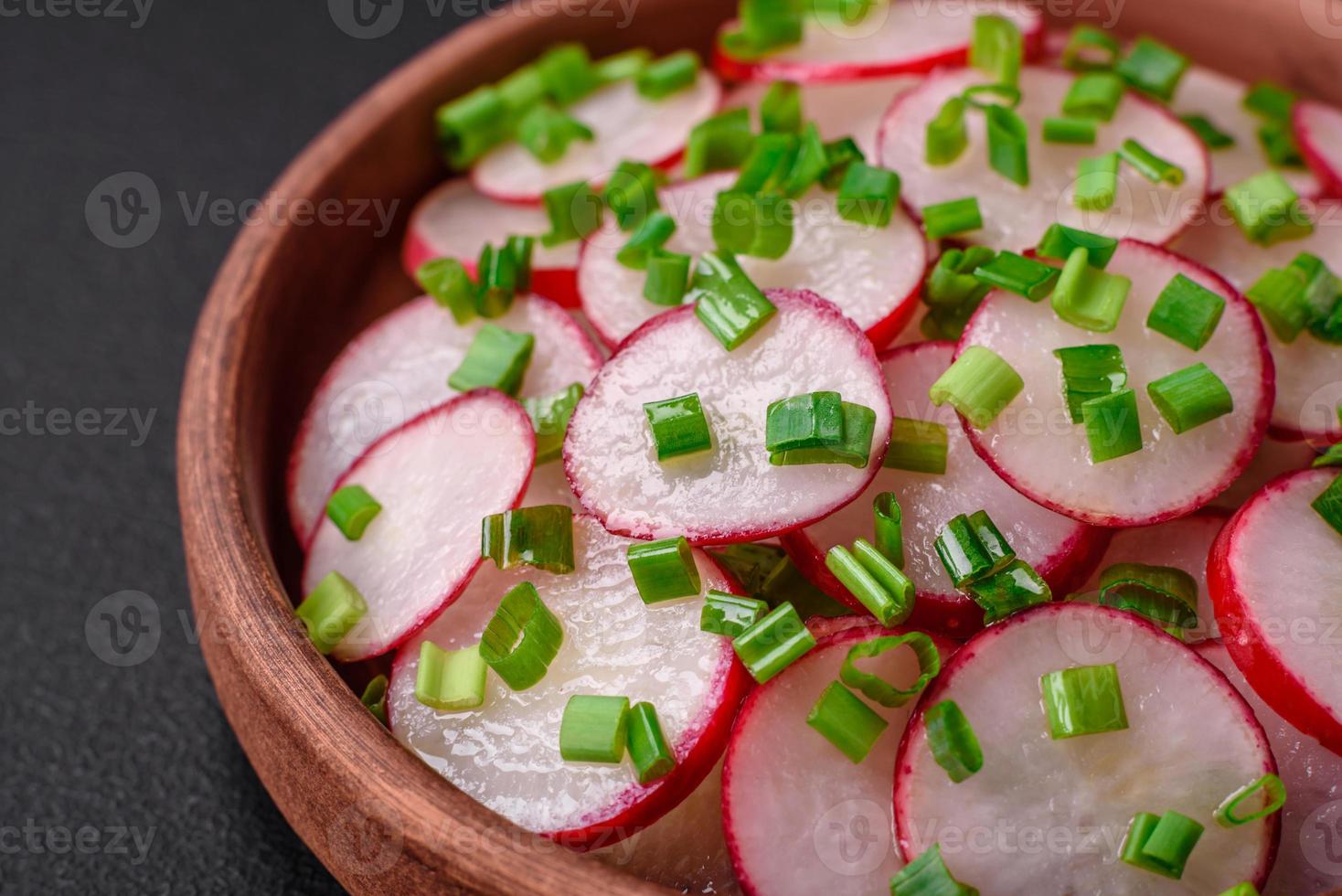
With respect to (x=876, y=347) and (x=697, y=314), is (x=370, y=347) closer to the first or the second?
(x=697, y=314)

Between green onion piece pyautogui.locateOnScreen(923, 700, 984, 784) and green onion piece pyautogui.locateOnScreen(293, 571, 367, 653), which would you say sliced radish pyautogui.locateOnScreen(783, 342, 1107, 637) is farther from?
green onion piece pyautogui.locateOnScreen(293, 571, 367, 653)

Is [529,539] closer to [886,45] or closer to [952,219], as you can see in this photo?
[952,219]

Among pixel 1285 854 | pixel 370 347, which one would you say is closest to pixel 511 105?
pixel 370 347

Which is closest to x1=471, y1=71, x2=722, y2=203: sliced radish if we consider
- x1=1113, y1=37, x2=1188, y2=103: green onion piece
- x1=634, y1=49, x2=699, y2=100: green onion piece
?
x1=634, y1=49, x2=699, y2=100: green onion piece

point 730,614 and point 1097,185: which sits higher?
point 1097,185

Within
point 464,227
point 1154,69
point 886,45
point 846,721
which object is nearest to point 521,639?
point 846,721

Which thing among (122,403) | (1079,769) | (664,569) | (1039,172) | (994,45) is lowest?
(122,403)

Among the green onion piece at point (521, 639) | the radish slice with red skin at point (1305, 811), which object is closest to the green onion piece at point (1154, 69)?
the radish slice with red skin at point (1305, 811)
